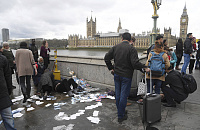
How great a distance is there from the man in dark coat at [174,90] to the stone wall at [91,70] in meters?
1.17

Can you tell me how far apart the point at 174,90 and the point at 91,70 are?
10.8 ft

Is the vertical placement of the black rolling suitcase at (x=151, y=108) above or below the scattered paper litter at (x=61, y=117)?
above

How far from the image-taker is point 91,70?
6289 millimetres

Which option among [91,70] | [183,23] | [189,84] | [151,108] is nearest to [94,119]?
[151,108]

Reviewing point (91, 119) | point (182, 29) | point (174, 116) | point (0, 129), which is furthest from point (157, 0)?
point (182, 29)

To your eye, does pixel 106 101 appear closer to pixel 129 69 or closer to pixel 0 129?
pixel 129 69

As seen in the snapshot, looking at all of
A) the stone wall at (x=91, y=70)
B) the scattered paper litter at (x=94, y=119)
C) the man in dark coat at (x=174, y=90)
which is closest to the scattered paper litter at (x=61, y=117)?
the scattered paper litter at (x=94, y=119)

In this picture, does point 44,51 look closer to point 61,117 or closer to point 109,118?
point 61,117

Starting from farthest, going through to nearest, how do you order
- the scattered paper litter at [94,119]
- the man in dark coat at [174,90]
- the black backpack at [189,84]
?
the man in dark coat at [174,90] → the black backpack at [189,84] → the scattered paper litter at [94,119]

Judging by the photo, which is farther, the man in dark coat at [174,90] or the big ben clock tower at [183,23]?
the big ben clock tower at [183,23]

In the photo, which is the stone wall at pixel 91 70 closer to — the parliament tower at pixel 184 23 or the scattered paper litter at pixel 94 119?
the scattered paper litter at pixel 94 119

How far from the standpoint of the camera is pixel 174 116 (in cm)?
358

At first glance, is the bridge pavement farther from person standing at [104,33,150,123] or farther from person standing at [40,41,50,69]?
person standing at [40,41,50,69]

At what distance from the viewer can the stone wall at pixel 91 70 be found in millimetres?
5738
